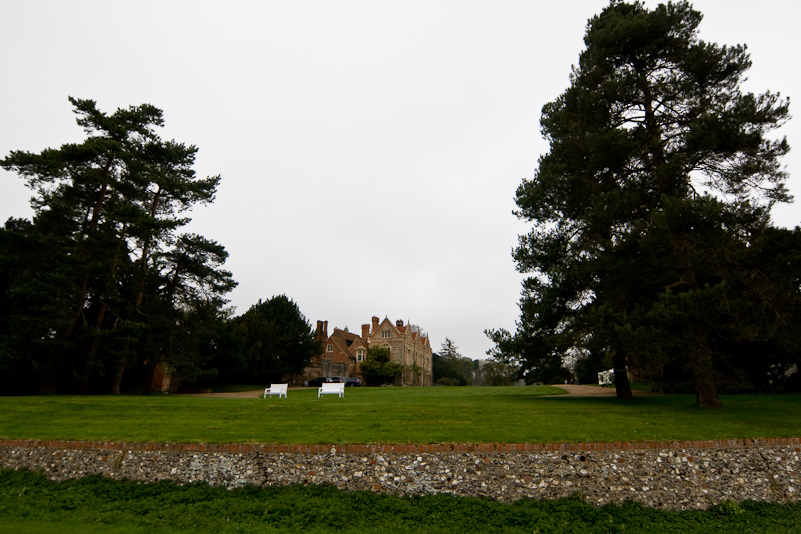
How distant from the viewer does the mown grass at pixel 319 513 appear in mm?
7680

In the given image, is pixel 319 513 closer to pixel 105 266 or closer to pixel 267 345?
pixel 105 266

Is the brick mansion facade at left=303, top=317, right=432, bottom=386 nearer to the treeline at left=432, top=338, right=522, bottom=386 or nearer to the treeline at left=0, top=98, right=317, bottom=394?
the treeline at left=432, top=338, right=522, bottom=386

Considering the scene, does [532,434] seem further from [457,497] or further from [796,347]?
[796,347]

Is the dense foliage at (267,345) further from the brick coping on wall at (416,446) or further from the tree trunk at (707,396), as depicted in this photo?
the tree trunk at (707,396)

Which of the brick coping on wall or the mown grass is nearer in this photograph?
the mown grass

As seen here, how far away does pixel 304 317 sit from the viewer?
172ft

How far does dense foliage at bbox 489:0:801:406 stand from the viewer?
46.0 feet

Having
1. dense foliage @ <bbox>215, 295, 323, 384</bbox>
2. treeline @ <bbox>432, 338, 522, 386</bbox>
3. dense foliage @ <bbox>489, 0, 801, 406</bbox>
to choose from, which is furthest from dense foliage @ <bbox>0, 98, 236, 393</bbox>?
treeline @ <bbox>432, 338, 522, 386</bbox>

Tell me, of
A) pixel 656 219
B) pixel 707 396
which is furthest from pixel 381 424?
pixel 707 396

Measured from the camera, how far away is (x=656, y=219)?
13719mm

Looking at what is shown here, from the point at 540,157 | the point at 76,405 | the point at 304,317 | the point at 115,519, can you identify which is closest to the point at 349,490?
the point at 115,519

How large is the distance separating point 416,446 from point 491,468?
153cm

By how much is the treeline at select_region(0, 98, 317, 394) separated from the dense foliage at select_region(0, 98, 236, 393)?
6 centimetres

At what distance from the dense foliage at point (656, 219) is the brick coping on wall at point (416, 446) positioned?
14.5 ft
